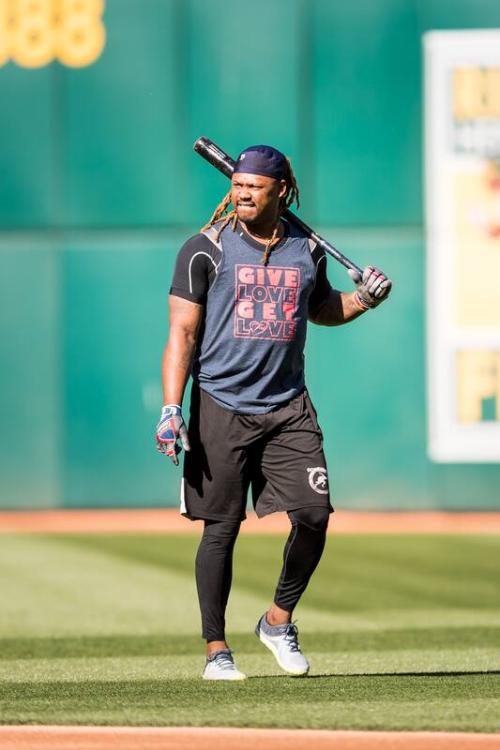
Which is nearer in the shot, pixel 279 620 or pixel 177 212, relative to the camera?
pixel 279 620

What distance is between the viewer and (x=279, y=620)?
6277 mm

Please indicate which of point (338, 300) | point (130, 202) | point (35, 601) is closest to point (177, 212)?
point (130, 202)

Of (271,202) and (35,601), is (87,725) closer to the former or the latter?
A: (271,202)

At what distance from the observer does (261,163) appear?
6098 millimetres

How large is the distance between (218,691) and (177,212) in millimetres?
9819

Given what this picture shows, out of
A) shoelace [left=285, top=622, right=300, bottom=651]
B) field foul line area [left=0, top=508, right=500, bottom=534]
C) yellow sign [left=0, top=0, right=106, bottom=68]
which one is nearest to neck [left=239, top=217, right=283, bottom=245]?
shoelace [left=285, top=622, right=300, bottom=651]

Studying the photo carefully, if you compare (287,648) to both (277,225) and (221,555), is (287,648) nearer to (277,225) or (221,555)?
(221,555)

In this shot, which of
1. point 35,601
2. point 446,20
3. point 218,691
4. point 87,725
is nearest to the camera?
point 87,725

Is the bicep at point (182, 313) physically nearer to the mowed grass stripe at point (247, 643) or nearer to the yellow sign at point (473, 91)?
the mowed grass stripe at point (247, 643)

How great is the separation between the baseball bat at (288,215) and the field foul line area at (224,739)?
6.63ft

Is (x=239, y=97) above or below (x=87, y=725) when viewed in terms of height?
above

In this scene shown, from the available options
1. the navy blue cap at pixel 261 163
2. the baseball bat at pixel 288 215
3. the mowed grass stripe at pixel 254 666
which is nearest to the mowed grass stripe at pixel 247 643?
the mowed grass stripe at pixel 254 666

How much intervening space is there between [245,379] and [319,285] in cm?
52

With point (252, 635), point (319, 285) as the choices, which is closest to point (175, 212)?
point (252, 635)
